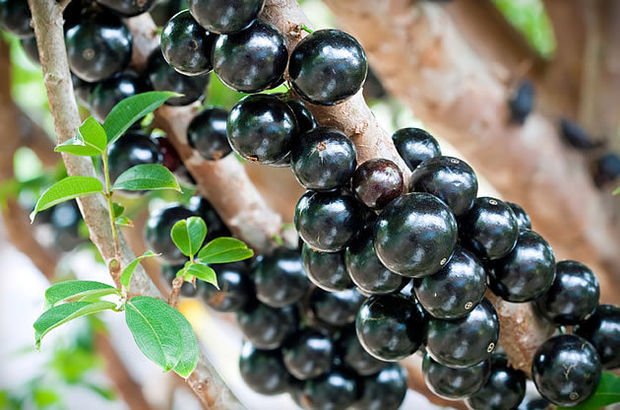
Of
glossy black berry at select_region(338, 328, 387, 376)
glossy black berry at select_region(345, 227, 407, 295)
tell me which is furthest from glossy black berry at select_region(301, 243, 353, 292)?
glossy black berry at select_region(338, 328, 387, 376)

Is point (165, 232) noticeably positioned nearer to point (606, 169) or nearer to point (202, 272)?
point (202, 272)

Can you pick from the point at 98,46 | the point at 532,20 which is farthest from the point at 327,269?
the point at 532,20

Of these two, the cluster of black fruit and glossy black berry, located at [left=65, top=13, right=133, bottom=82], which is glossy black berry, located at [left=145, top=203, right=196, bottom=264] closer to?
glossy black berry, located at [left=65, top=13, right=133, bottom=82]

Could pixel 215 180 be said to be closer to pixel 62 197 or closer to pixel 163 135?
pixel 163 135

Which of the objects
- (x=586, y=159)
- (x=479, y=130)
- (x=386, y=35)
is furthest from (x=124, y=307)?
(x=586, y=159)

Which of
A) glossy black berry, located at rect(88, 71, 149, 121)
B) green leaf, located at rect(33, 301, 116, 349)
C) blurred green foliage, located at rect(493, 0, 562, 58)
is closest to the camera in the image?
green leaf, located at rect(33, 301, 116, 349)
